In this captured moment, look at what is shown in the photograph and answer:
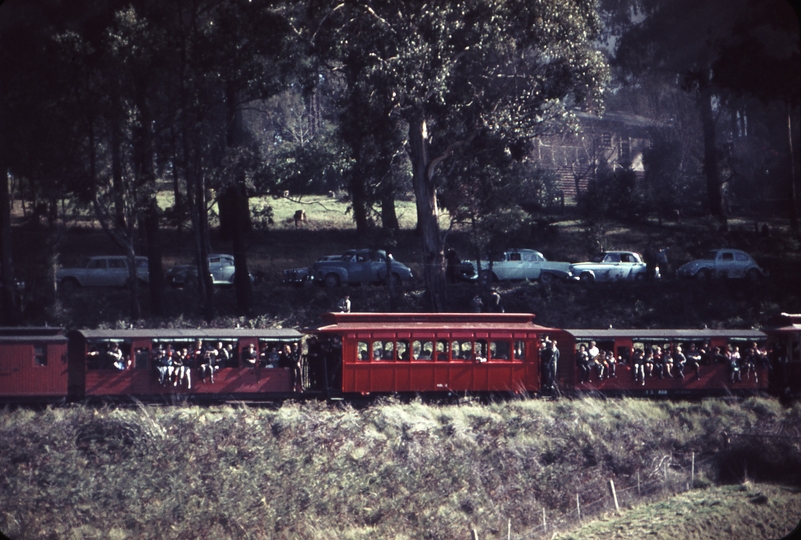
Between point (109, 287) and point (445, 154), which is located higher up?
point (445, 154)

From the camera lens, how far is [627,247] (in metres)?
48.0

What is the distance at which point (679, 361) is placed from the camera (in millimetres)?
26516

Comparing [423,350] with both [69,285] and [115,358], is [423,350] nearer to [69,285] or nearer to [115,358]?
[115,358]

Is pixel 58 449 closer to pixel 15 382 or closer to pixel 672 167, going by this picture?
pixel 15 382

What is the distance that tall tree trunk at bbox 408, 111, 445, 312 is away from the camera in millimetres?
35031

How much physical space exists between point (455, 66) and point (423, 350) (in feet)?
48.7

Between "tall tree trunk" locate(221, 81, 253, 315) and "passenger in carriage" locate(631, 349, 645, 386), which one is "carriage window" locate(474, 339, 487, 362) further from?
"tall tree trunk" locate(221, 81, 253, 315)

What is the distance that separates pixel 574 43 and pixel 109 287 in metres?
23.3

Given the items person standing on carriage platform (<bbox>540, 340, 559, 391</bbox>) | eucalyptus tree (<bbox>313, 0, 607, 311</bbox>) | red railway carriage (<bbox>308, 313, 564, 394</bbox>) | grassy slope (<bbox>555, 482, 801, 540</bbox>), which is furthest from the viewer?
eucalyptus tree (<bbox>313, 0, 607, 311</bbox>)

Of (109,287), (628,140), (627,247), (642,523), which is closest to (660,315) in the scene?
(627,247)

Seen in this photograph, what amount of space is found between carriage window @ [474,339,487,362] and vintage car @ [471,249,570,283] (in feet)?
46.6

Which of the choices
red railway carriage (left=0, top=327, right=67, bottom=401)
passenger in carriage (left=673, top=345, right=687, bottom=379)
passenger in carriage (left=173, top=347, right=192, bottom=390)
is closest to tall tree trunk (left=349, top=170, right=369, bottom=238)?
passenger in carriage (left=173, top=347, right=192, bottom=390)

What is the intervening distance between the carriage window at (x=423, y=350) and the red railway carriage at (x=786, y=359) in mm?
11323

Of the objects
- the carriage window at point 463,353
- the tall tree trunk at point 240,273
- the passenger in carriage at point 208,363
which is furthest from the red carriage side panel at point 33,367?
the tall tree trunk at point 240,273
